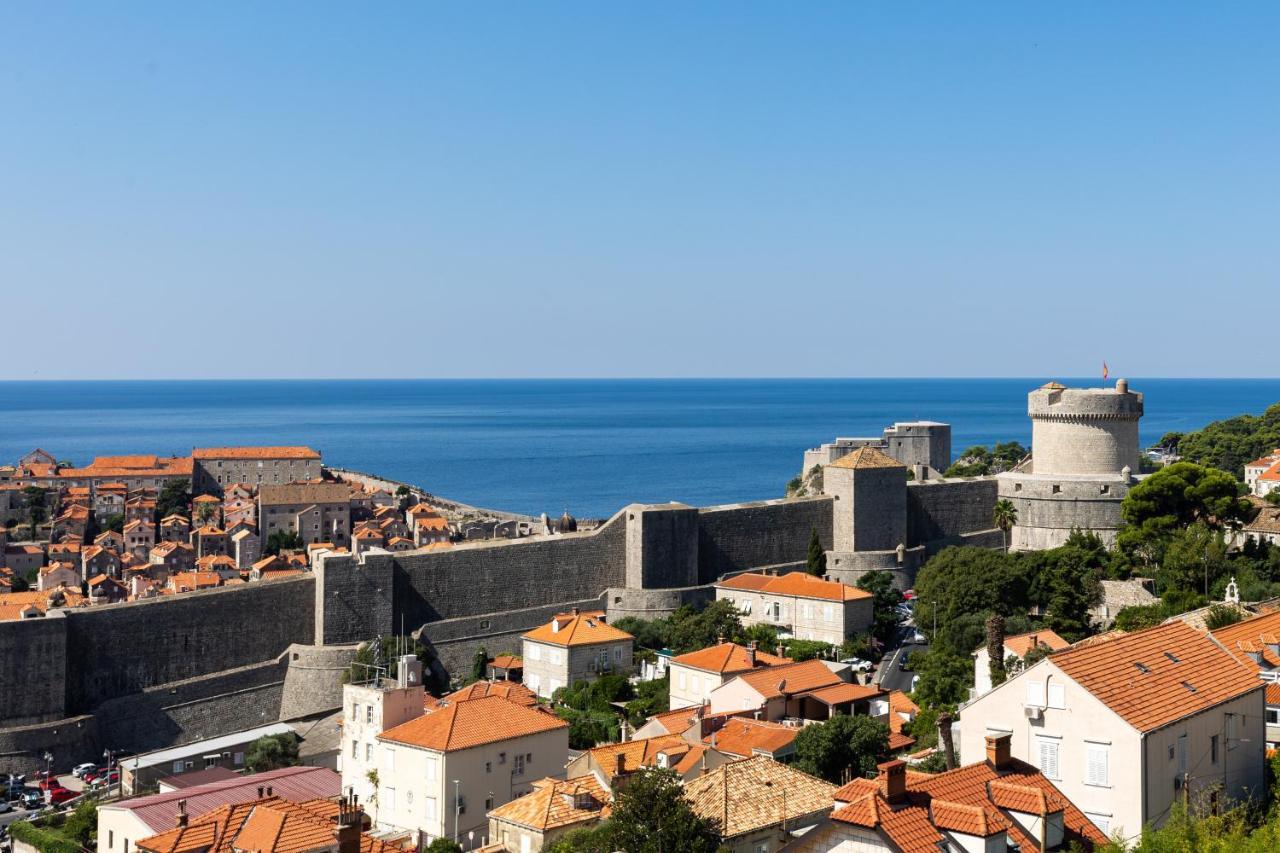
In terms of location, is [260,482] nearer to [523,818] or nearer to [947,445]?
[947,445]

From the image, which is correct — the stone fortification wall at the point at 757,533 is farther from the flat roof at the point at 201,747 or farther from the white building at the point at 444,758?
the white building at the point at 444,758

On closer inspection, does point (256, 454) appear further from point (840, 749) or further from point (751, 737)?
point (840, 749)

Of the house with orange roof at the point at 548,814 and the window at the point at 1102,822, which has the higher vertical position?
the window at the point at 1102,822

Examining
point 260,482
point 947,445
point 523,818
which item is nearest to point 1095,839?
point 523,818

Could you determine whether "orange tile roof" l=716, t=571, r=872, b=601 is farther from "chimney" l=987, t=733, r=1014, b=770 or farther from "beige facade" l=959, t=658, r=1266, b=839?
"chimney" l=987, t=733, r=1014, b=770

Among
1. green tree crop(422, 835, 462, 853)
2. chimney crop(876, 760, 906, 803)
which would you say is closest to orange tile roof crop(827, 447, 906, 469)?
green tree crop(422, 835, 462, 853)

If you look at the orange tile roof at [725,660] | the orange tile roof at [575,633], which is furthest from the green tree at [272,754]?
the orange tile roof at [725,660]
